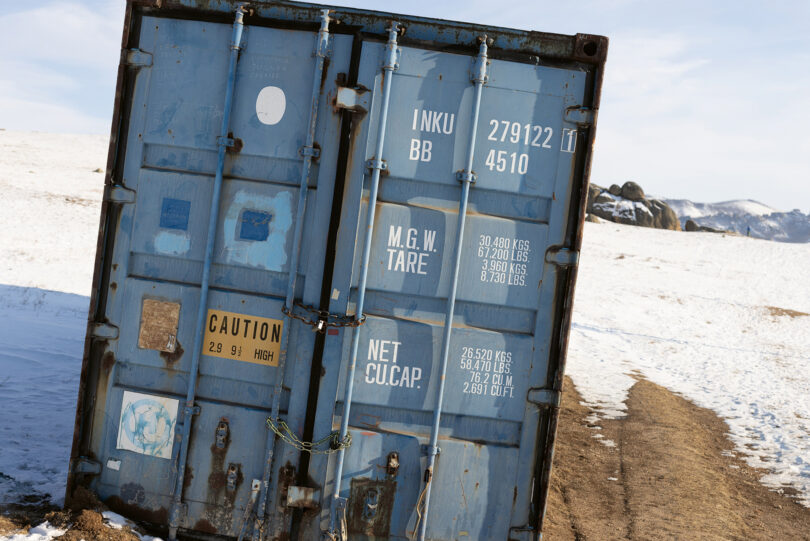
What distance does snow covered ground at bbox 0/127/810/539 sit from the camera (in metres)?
7.81

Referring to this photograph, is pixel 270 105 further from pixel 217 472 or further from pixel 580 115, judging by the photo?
pixel 217 472

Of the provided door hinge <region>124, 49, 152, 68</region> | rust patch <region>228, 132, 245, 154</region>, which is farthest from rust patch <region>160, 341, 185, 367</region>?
door hinge <region>124, 49, 152, 68</region>

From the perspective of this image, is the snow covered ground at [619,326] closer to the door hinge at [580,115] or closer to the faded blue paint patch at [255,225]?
the faded blue paint patch at [255,225]

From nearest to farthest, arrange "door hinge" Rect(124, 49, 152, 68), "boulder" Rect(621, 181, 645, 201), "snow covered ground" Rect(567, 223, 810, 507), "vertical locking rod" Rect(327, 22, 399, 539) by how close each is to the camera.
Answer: "vertical locking rod" Rect(327, 22, 399, 539) → "door hinge" Rect(124, 49, 152, 68) → "snow covered ground" Rect(567, 223, 810, 507) → "boulder" Rect(621, 181, 645, 201)

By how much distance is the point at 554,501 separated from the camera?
6695 mm

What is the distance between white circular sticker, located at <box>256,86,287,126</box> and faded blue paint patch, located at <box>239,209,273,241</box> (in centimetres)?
65

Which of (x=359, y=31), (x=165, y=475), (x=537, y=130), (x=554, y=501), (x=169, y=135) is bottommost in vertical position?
(x=554, y=501)

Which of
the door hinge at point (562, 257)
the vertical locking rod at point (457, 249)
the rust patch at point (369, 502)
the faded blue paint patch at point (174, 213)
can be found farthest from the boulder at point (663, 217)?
the faded blue paint patch at point (174, 213)

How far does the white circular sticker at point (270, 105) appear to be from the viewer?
14.4 ft

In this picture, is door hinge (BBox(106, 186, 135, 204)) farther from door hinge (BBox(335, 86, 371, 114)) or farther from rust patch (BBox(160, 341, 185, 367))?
door hinge (BBox(335, 86, 371, 114))

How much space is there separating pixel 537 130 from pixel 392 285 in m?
1.51

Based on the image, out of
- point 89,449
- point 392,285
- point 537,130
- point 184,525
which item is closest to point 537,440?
point 392,285

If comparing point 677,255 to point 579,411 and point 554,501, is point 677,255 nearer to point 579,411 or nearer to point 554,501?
point 579,411

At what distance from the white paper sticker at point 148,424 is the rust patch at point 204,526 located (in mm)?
516
